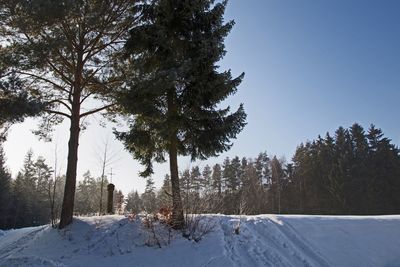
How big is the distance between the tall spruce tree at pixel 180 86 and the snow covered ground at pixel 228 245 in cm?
197

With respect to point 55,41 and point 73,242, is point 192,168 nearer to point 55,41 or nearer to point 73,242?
point 73,242

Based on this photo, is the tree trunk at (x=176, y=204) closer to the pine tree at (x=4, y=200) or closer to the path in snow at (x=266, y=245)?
the path in snow at (x=266, y=245)

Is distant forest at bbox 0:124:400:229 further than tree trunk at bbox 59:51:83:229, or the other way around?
distant forest at bbox 0:124:400:229

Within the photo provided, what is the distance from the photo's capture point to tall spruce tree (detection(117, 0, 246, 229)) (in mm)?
11398

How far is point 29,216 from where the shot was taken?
5028cm

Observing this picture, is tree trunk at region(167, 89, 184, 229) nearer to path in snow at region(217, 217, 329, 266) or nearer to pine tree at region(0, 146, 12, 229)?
path in snow at region(217, 217, 329, 266)

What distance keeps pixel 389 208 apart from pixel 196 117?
3923cm

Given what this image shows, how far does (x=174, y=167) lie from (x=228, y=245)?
3.12 meters

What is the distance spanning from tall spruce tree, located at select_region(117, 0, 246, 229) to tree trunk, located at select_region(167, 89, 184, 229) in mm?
31

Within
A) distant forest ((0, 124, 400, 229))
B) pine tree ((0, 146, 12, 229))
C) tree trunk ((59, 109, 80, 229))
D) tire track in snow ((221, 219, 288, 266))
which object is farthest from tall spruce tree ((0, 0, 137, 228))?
pine tree ((0, 146, 12, 229))

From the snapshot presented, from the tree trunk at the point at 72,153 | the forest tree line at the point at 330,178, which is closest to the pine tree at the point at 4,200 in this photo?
the forest tree line at the point at 330,178

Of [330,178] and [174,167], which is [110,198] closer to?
[174,167]

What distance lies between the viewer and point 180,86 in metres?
12.3

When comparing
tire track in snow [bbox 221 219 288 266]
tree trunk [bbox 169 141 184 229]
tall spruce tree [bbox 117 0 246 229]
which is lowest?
tire track in snow [bbox 221 219 288 266]
